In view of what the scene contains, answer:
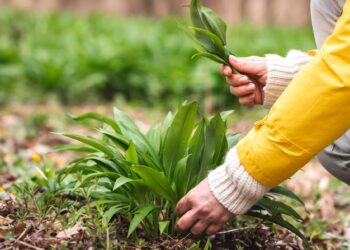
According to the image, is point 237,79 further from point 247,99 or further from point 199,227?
point 199,227

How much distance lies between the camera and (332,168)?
324cm

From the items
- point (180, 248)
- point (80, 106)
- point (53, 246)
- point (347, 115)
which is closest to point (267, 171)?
point (347, 115)

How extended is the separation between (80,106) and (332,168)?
419cm

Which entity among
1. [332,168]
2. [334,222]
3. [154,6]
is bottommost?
[154,6]

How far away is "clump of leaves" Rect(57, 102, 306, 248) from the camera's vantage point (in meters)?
2.71

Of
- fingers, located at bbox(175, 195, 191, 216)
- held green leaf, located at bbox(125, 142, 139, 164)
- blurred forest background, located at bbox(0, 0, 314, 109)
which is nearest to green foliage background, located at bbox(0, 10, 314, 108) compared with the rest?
blurred forest background, located at bbox(0, 0, 314, 109)

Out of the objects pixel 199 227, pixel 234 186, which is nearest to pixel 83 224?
pixel 199 227

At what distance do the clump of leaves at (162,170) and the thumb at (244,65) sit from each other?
0.88 feet

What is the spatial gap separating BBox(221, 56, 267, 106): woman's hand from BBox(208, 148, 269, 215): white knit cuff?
532 mm

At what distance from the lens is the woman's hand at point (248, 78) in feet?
9.45

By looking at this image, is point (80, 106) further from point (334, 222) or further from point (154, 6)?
point (154, 6)

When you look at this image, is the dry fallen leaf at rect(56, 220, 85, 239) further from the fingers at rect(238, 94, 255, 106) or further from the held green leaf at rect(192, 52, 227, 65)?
the fingers at rect(238, 94, 255, 106)

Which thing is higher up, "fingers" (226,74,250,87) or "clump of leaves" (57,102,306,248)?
"fingers" (226,74,250,87)

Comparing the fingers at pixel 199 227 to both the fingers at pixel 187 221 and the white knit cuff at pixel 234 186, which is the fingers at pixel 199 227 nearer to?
the fingers at pixel 187 221
